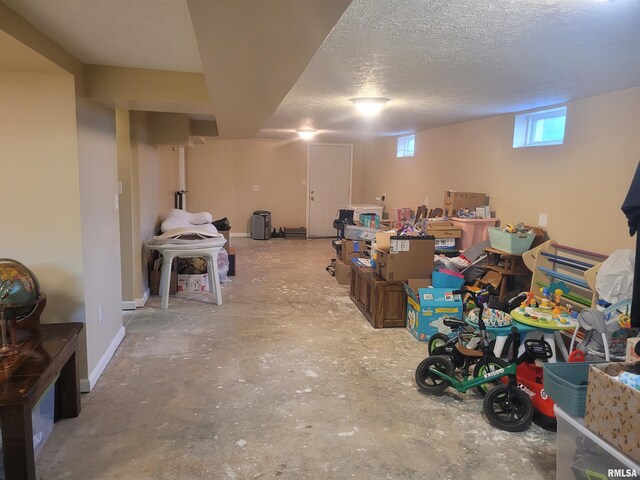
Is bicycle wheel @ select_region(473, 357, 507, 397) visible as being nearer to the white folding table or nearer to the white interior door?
the white folding table

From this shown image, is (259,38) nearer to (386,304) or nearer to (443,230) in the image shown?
(386,304)

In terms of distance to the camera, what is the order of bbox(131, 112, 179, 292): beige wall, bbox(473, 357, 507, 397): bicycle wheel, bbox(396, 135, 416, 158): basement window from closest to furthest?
bbox(473, 357, 507, 397): bicycle wheel < bbox(131, 112, 179, 292): beige wall < bbox(396, 135, 416, 158): basement window

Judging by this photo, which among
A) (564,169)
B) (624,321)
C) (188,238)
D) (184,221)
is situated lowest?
(624,321)

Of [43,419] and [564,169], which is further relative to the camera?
[564,169]

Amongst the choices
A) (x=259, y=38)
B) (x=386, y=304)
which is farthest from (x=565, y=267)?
(x=259, y=38)

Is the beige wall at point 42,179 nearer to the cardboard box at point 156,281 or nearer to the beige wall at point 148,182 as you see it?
the beige wall at point 148,182

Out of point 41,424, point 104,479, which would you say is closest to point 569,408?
point 104,479

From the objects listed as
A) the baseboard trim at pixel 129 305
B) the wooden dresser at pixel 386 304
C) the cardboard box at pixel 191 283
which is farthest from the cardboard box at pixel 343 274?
the baseboard trim at pixel 129 305

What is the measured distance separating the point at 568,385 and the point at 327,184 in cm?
772

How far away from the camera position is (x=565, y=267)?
12.1 ft

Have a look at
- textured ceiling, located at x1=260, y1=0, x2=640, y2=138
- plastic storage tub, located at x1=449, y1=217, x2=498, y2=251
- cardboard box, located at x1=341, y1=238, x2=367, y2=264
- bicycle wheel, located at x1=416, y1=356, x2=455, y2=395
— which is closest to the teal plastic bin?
bicycle wheel, located at x1=416, y1=356, x2=455, y2=395

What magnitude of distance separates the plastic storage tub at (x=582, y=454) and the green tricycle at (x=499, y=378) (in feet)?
1.60

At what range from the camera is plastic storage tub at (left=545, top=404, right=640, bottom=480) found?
5.33 feet

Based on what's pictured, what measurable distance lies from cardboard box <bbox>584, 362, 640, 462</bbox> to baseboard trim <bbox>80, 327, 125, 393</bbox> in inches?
106
